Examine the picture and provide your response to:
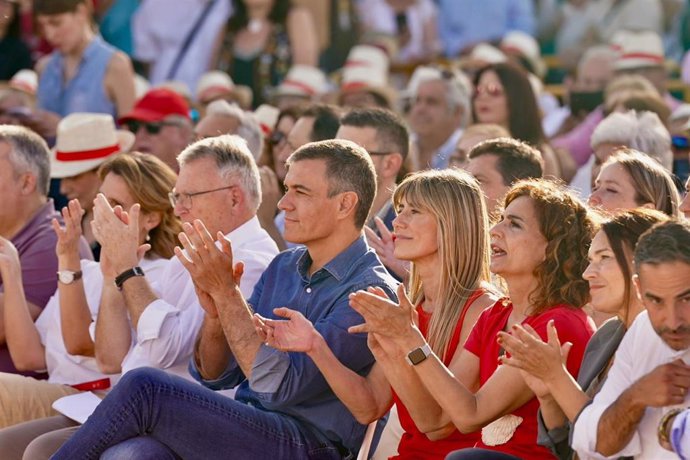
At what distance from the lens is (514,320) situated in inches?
181

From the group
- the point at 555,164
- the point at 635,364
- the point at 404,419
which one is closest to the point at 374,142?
the point at 555,164

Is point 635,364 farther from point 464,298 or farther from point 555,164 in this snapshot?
point 555,164

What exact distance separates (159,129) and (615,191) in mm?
3591

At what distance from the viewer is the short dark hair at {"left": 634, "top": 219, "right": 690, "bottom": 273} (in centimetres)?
380

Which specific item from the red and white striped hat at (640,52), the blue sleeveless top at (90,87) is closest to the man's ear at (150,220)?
the blue sleeveless top at (90,87)

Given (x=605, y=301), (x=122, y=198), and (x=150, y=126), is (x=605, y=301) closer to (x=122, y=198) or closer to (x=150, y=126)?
(x=122, y=198)

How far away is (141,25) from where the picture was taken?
40.1 feet

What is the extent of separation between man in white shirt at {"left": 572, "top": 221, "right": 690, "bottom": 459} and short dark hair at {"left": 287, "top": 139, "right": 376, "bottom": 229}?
4.71ft

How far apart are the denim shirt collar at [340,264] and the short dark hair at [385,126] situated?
5.23 feet

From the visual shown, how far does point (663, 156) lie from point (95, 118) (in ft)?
10.2

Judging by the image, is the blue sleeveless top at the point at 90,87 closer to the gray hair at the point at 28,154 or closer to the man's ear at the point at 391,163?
the gray hair at the point at 28,154

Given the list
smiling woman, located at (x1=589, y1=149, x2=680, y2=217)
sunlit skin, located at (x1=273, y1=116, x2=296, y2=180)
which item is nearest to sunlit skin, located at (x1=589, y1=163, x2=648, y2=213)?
smiling woman, located at (x1=589, y1=149, x2=680, y2=217)

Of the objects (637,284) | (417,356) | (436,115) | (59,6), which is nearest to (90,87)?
(59,6)

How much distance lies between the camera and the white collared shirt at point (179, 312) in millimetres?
5504
